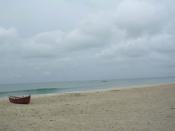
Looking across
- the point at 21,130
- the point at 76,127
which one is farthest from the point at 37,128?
the point at 76,127

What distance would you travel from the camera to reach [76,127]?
10.5 m

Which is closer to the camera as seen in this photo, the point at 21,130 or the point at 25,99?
the point at 21,130

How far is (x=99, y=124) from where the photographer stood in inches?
432

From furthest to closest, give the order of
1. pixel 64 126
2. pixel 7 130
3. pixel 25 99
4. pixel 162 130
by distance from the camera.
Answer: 1. pixel 25 99
2. pixel 64 126
3. pixel 7 130
4. pixel 162 130

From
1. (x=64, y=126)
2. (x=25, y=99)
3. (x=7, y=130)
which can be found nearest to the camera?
(x=7, y=130)

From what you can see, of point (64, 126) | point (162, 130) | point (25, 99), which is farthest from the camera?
point (25, 99)

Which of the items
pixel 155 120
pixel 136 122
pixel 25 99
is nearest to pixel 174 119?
pixel 155 120

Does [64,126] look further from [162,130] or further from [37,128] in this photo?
[162,130]

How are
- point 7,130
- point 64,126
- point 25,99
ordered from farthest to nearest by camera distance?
point 25,99, point 64,126, point 7,130

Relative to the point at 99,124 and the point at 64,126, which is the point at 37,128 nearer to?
the point at 64,126

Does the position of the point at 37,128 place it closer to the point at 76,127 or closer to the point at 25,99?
the point at 76,127

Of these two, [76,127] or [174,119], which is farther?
[174,119]

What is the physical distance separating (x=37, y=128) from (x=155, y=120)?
5.11m

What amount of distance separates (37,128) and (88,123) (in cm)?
224
